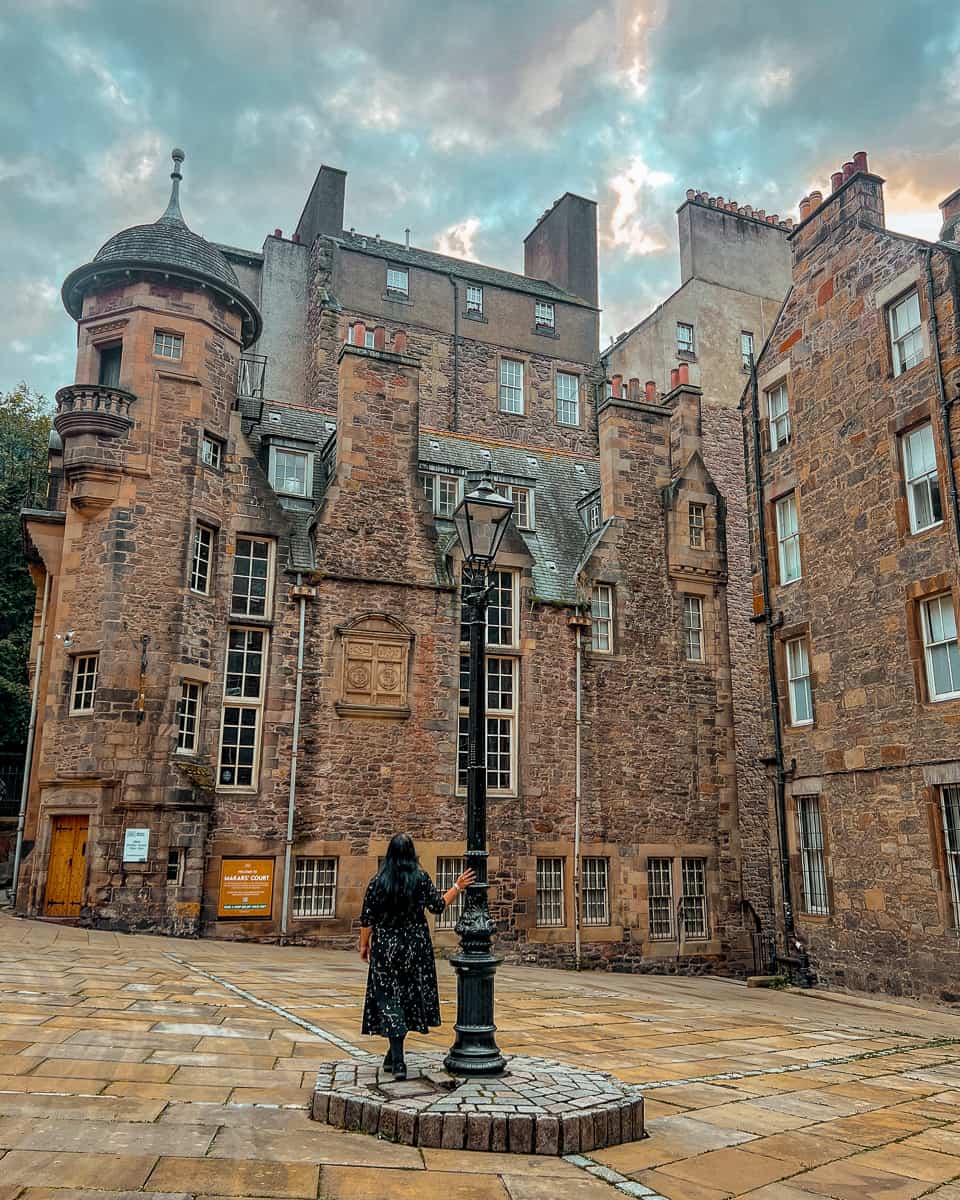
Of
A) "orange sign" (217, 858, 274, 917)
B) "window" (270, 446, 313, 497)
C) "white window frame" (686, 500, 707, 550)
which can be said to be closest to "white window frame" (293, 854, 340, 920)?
"orange sign" (217, 858, 274, 917)

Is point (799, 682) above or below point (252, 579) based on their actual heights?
below

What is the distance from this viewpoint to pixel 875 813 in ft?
53.8

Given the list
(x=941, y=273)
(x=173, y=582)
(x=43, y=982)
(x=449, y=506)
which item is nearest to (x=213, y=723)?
(x=173, y=582)

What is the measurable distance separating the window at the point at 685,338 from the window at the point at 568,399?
3580 millimetres

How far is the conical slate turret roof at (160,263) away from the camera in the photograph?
2111cm

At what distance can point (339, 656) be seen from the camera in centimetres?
2097

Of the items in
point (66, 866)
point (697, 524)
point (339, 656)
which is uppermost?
point (697, 524)

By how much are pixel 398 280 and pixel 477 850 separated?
2825cm

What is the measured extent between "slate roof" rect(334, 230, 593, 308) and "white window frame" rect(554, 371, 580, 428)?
2.99 m

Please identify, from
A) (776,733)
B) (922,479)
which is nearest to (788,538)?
(922,479)

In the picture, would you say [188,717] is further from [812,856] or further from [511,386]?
[511,386]

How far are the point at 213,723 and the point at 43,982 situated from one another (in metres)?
9.56

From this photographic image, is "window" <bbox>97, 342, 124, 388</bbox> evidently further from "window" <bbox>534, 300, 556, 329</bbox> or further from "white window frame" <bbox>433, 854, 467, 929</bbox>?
"window" <bbox>534, 300, 556, 329</bbox>

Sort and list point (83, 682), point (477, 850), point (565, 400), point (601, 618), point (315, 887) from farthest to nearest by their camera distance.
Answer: point (565, 400) → point (601, 618) → point (315, 887) → point (83, 682) → point (477, 850)
